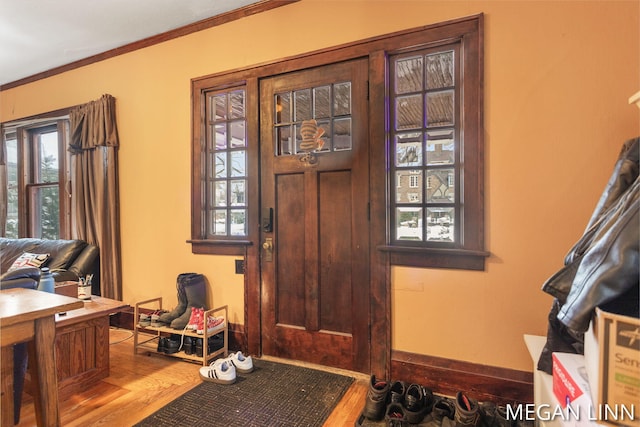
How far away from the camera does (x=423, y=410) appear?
1688 mm

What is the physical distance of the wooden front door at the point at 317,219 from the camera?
7.17ft

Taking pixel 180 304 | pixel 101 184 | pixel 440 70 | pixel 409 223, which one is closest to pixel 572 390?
pixel 409 223

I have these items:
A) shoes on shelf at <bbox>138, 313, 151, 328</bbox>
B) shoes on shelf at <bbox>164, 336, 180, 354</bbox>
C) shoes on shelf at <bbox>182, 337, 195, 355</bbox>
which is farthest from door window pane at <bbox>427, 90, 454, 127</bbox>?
shoes on shelf at <bbox>138, 313, 151, 328</bbox>

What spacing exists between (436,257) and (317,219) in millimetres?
845

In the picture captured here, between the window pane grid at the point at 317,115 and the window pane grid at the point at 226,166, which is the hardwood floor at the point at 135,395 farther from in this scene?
the window pane grid at the point at 317,115

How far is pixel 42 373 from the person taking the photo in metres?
1.29

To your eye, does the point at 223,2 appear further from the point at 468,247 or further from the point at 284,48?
the point at 468,247

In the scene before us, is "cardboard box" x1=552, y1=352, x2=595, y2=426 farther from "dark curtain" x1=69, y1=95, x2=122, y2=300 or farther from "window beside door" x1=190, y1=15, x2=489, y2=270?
"dark curtain" x1=69, y1=95, x2=122, y2=300

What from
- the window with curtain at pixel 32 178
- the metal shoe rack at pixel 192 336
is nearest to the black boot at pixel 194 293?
the metal shoe rack at pixel 192 336

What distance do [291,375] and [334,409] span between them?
461 mm

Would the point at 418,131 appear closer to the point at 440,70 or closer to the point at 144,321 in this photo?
the point at 440,70

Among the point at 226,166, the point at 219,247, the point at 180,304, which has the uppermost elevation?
the point at 226,166

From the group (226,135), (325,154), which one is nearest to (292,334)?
(325,154)

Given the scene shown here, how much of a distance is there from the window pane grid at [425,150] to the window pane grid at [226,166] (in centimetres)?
123
